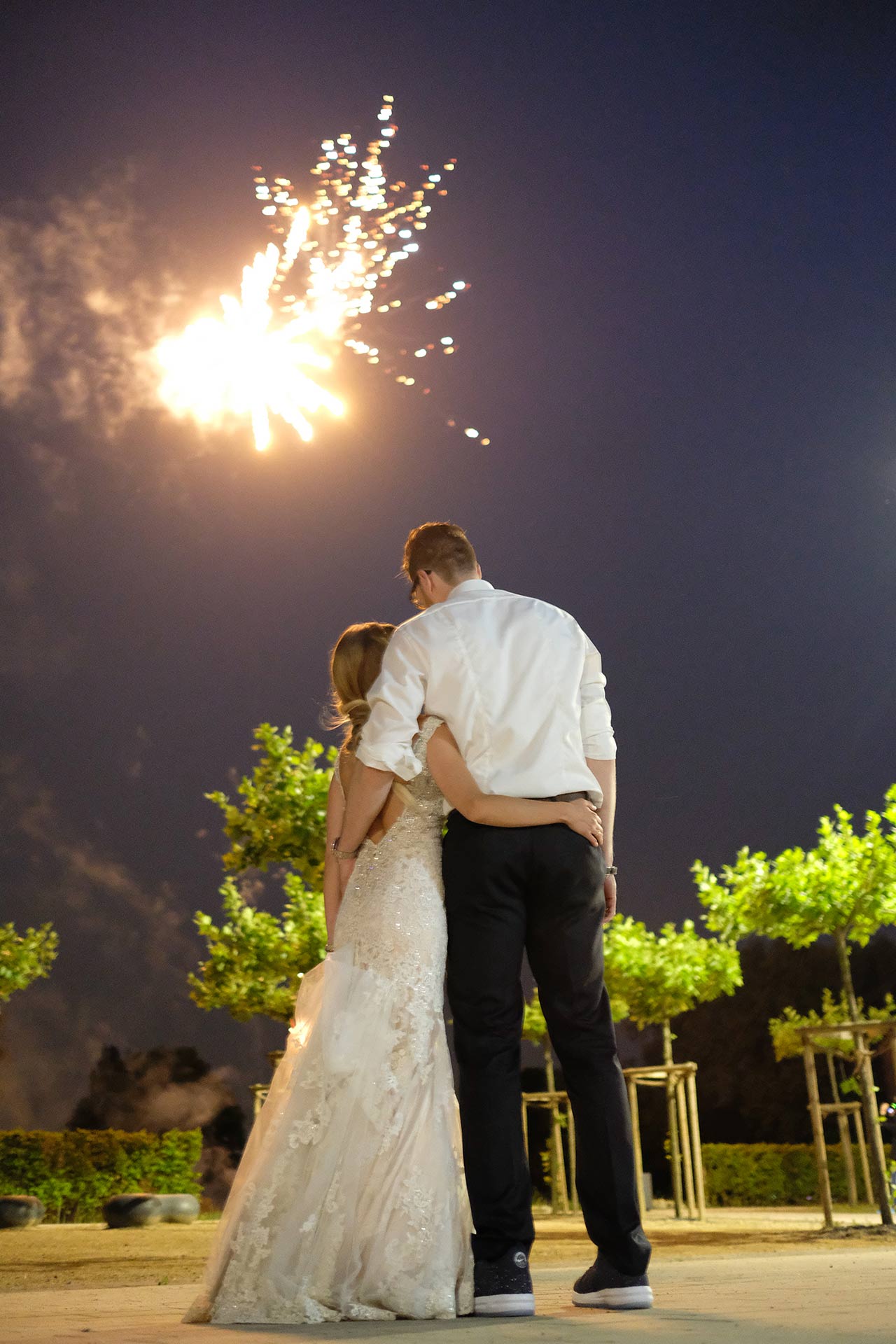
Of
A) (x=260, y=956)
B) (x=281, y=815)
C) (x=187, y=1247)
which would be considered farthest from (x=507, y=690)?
(x=260, y=956)

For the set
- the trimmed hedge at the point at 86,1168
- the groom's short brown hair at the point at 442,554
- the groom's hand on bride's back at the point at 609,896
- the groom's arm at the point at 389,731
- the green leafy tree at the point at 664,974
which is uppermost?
the green leafy tree at the point at 664,974

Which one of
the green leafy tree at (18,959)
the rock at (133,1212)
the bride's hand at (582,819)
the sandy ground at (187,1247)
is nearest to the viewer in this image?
the bride's hand at (582,819)

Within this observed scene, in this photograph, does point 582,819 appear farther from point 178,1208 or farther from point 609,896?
point 178,1208

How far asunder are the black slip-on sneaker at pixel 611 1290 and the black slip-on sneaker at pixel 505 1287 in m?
0.19

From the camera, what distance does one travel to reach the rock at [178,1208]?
40.9 ft

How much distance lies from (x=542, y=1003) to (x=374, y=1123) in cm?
54

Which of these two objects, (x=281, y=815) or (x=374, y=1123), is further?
(x=281, y=815)

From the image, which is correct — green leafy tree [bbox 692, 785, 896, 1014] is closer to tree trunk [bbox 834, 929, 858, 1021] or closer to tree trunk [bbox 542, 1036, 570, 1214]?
tree trunk [bbox 834, 929, 858, 1021]

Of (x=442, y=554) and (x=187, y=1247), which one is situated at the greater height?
(x=442, y=554)

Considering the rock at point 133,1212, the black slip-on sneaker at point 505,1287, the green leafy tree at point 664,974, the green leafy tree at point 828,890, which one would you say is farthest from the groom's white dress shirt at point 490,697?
the green leafy tree at point 664,974

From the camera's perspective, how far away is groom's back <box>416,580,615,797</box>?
121 inches

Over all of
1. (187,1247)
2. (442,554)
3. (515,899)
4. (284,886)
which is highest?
(284,886)

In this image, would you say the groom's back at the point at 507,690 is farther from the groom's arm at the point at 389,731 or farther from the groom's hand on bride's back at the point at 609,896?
the groom's hand on bride's back at the point at 609,896

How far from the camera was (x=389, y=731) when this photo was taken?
3.10 m
